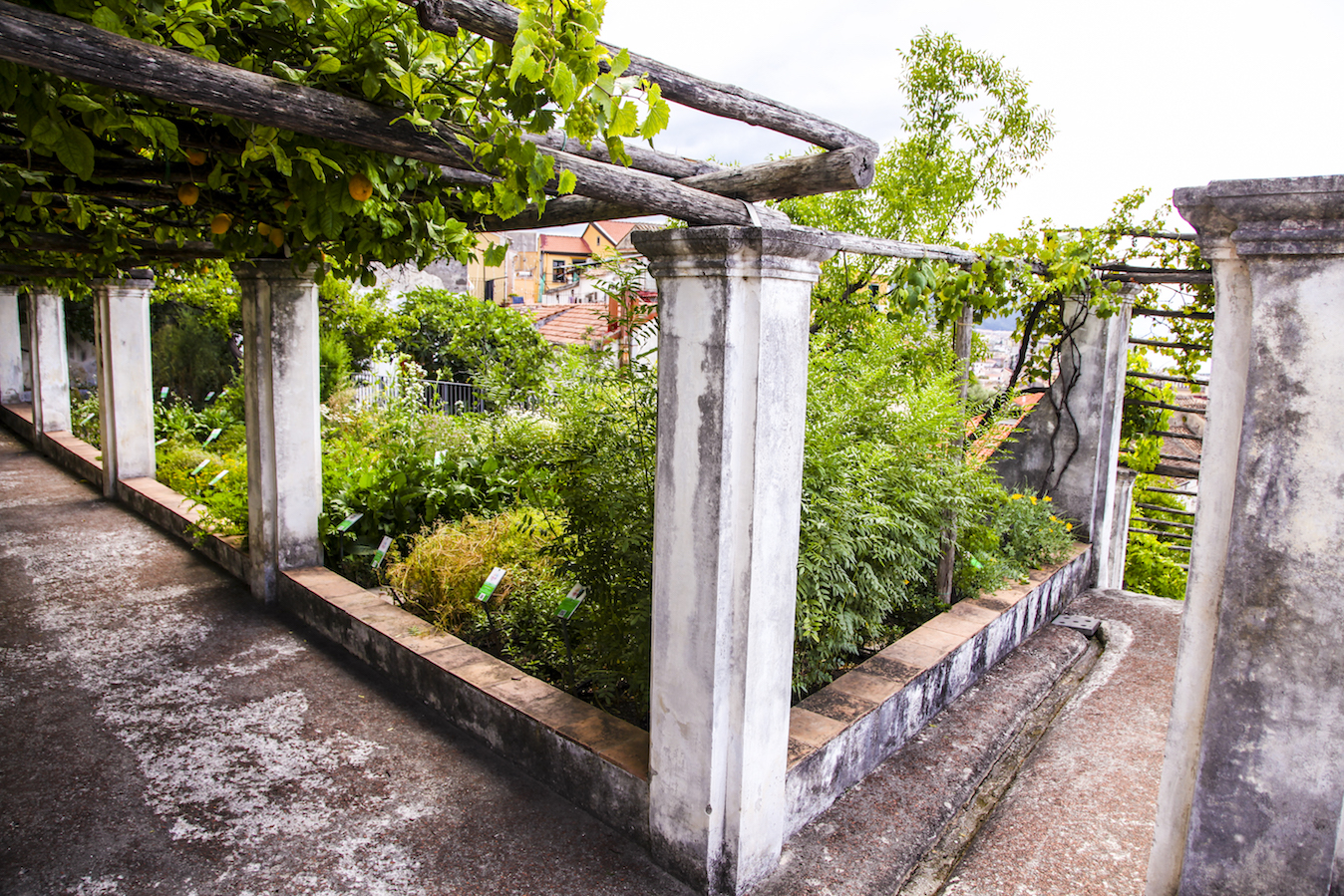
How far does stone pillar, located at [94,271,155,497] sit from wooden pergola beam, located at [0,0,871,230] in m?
7.16

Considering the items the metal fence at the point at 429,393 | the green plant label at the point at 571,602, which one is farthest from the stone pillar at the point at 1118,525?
the metal fence at the point at 429,393

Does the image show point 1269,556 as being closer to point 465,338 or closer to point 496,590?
point 496,590

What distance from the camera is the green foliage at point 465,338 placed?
36.7ft

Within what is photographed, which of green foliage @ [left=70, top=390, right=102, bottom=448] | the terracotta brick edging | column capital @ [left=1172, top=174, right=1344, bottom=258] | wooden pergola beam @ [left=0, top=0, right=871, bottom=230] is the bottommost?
the terracotta brick edging

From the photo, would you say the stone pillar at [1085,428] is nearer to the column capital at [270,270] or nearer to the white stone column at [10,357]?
the column capital at [270,270]

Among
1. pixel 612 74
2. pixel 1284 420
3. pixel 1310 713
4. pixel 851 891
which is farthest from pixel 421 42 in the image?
pixel 851 891

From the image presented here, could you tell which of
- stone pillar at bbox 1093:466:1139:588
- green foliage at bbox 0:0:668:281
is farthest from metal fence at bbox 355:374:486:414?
green foliage at bbox 0:0:668:281

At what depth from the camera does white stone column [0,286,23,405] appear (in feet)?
40.4

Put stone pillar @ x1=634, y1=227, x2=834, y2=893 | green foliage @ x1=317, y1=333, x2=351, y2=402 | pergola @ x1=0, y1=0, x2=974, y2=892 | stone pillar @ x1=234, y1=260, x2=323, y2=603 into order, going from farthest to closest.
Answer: green foliage @ x1=317, y1=333, x2=351, y2=402, stone pillar @ x1=234, y1=260, x2=323, y2=603, stone pillar @ x1=634, y1=227, x2=834, y2=893, pergola @ x1=0, y1=0, x2=974, y2=892

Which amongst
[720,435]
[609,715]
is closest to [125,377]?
[609,715]

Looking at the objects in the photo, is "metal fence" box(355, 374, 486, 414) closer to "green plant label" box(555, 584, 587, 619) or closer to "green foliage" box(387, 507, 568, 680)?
"green foliage" box(387, 507, 568, 680)

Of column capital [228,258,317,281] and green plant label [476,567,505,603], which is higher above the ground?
column capital [228,258,317,281]

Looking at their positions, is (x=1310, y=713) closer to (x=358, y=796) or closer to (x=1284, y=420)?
(x=1284, y=420)

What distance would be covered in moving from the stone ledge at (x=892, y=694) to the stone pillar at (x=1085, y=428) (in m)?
1.33
